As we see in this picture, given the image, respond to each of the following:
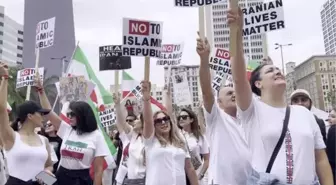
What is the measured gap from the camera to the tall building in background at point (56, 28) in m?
55.2

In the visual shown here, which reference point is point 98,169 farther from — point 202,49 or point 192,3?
point 192,3

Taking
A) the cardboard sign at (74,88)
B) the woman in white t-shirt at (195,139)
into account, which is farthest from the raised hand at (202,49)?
the cardboard sign at (74,88)

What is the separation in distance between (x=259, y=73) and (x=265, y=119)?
1.50 feet

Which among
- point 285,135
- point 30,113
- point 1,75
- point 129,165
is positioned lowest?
point 129,165

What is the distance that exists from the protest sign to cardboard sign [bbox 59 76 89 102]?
2.77m

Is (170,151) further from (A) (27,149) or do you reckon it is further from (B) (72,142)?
(A) (27,149)

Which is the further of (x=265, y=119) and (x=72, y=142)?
(x=72, y=142)

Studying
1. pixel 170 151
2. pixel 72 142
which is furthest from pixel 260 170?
pixel 72 142

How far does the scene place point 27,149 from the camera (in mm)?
4559

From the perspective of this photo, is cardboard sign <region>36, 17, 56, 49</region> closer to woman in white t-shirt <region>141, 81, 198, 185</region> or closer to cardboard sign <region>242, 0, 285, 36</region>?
cardboard sign <region>242, 0, 285, 36</region>

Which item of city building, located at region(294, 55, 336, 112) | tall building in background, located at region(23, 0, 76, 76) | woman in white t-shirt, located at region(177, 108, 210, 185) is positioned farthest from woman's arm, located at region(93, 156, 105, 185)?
city building, located at region(294, 55, 336, 112)

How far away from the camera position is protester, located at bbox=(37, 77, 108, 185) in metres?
4.85

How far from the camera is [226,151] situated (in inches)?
145

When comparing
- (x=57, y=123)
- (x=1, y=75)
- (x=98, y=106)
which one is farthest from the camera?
(x=98, y=106)
